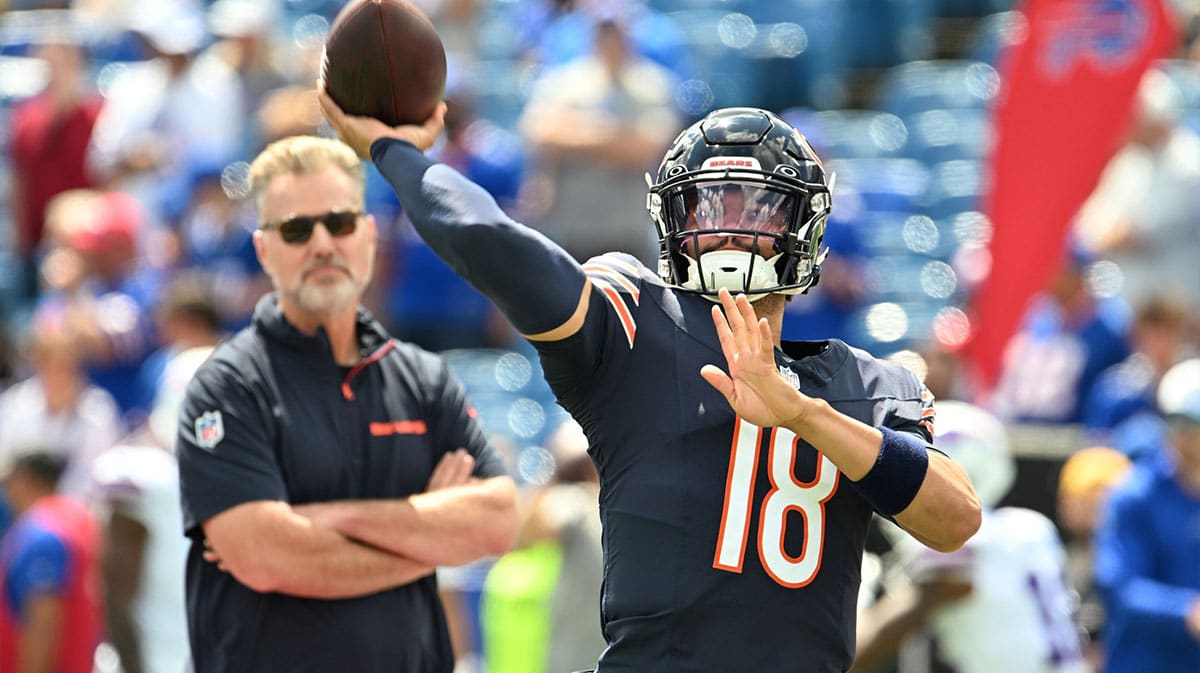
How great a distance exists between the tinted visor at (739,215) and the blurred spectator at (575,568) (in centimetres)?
353

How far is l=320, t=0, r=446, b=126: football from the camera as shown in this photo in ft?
11.7

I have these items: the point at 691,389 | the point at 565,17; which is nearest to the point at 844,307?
the point at 565,17

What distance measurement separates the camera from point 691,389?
10.9 feet

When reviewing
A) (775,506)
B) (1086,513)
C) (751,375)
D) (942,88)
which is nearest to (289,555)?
(775,506)

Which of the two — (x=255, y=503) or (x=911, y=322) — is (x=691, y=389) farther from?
(x=911, y=322)

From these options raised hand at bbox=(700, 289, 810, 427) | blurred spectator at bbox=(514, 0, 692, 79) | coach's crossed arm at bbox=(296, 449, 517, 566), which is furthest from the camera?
blurred spectator at bbox=(514, 0, 692, 79)

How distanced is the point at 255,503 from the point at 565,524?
2978 mm

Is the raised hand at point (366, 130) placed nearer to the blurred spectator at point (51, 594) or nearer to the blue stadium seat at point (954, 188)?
the blurred spectator at point (51, 594)

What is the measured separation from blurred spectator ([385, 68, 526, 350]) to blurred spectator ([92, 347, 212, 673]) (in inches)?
155

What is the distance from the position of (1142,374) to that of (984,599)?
2923 mm

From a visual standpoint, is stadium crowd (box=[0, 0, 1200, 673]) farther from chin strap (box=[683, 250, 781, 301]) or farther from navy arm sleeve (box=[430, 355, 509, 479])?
chin strap (box=[683, 250, 781, 301])

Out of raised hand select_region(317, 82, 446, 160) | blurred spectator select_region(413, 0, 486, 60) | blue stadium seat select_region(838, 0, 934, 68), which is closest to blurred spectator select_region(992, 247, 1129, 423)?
blue stadium seat select_region(838, 0, 934, 68)

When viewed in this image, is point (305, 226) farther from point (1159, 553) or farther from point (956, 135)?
point (956, 135)

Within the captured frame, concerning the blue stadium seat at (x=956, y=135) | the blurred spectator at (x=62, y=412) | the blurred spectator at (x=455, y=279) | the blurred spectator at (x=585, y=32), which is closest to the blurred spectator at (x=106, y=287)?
the blurred spectator at (x=62, y=412)
